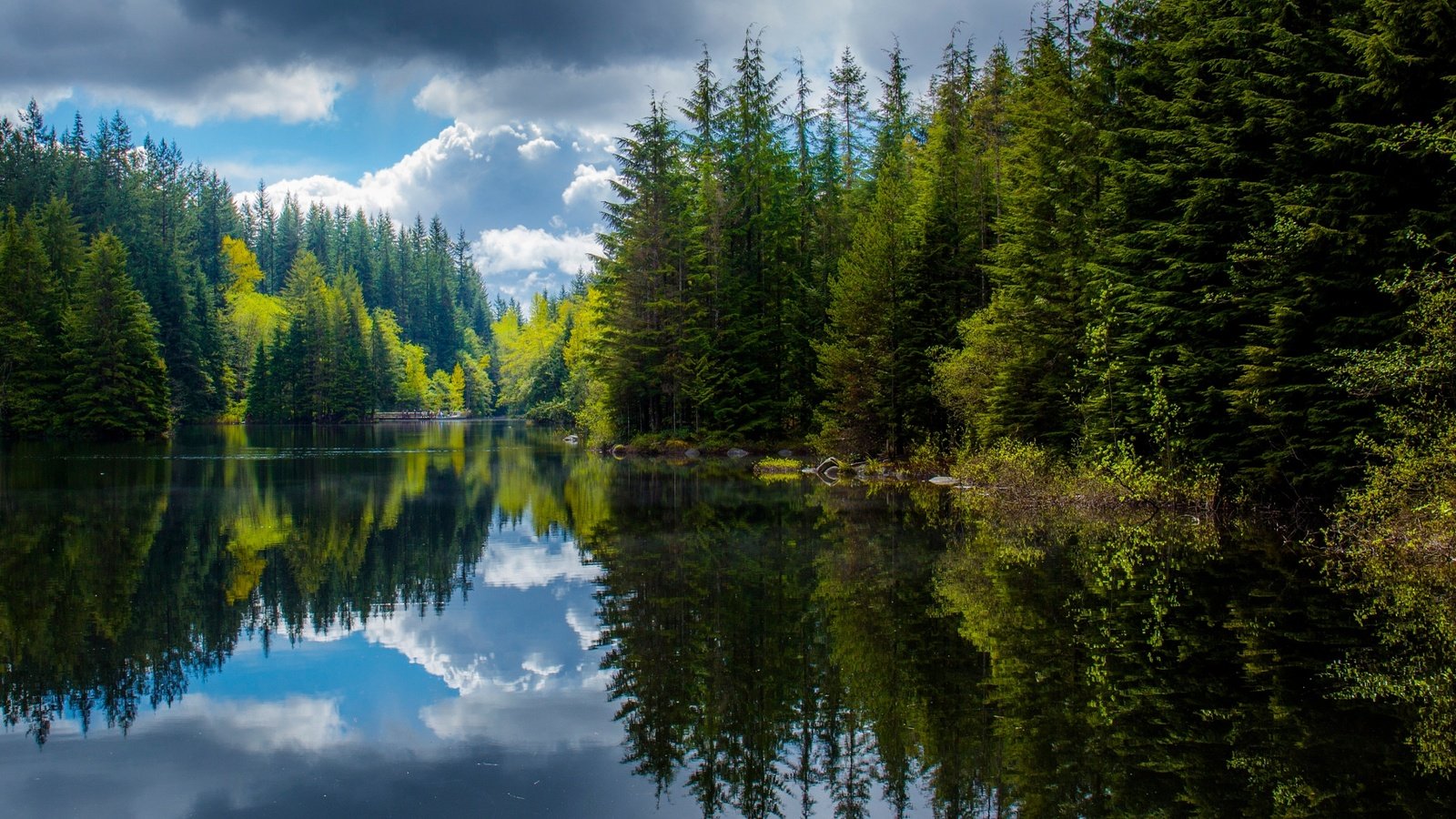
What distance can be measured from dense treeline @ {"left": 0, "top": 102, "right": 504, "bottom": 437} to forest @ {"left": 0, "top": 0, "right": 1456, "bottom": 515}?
449 mm

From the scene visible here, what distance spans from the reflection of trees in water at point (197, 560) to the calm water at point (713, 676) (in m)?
0.09

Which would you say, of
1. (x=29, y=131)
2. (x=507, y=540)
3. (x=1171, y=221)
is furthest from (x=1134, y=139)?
(x=29, y=131)

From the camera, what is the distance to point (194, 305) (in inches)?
3605

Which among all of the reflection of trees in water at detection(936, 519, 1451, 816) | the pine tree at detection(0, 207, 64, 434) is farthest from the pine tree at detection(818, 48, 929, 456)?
the pine tree at detection(0, 207, 64, 434)

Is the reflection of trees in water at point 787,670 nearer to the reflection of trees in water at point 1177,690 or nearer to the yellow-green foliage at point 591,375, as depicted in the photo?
the reflection of trees in water at point 1177,690

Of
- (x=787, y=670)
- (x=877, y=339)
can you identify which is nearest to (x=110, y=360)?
(x=877, y=339)

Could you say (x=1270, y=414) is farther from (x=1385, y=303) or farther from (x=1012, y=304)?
(x=1012, y=304)

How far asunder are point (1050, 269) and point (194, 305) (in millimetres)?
91297

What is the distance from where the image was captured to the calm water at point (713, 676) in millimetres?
6836

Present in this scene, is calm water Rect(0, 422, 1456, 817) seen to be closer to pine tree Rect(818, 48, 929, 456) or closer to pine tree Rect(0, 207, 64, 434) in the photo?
pine tree Rect(818, 48, 929, 456)

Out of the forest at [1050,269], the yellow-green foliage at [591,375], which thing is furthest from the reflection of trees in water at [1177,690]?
the yellow-green foliage at [591,375]

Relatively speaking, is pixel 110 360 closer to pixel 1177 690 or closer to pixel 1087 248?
pixel 1087 248

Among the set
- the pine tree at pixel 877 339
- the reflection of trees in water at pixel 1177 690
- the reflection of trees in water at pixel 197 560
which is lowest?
the reflection of trees in water at pixel 1177 690

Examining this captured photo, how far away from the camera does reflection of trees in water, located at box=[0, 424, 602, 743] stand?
33.1 ft
